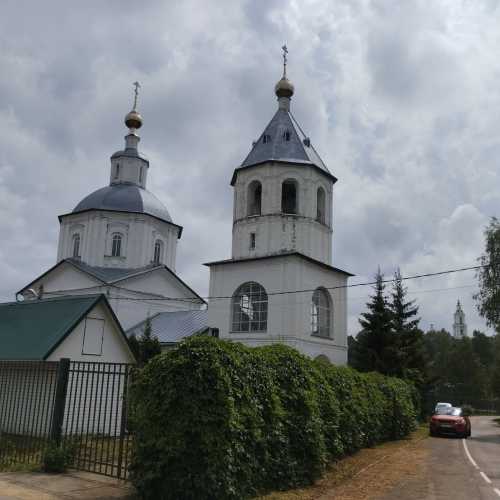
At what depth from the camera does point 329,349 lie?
86.3 ft

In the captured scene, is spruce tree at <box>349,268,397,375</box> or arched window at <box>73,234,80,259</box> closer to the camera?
spruce tree at <box>349,268,397,375</box>

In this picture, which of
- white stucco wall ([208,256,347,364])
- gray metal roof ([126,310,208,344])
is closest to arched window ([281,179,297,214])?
white stucco wall ([208,256,347,364])

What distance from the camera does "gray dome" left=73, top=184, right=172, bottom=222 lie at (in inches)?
1414

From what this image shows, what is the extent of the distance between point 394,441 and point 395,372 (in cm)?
1073

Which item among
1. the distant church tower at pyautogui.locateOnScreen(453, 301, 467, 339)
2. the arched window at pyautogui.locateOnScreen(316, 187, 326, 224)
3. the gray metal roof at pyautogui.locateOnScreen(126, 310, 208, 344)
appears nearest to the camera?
the arched window at pyautogui.locateOnScreen(316, 187, 326, 224)

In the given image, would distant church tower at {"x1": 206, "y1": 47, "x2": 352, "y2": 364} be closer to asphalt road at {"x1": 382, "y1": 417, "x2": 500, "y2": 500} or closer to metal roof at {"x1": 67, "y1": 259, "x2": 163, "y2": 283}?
asphalt road at {"x1": 382, "y1": 417, "x2": 500, "y2": 500}

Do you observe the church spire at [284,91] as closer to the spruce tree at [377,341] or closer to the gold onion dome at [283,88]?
the gold onion dome at [283,88]

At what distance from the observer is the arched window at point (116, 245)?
35250 millimetres

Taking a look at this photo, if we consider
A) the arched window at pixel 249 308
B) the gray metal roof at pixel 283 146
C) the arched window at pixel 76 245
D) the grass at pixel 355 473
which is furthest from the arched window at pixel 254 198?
the arched window at pixel 76 245

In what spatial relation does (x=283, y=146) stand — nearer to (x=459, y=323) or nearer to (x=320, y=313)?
(x=320, y=313)

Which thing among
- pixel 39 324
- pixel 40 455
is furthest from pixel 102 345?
pixel 40 455

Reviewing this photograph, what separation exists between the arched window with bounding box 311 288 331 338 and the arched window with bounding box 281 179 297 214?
4.42 metres

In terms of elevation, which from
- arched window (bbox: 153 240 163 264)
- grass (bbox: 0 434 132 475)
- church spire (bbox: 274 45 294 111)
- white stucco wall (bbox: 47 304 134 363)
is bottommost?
grass (bbox: 0 434 132 475)

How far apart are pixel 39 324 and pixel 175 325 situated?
1477cm
